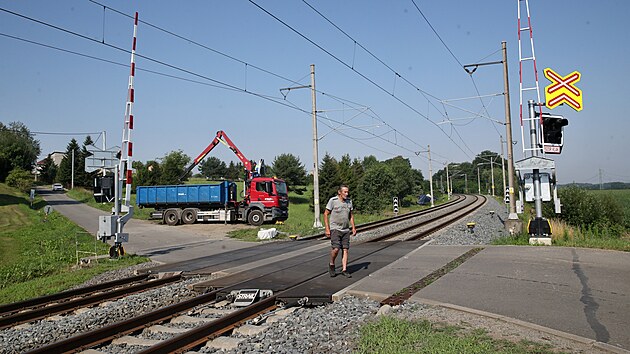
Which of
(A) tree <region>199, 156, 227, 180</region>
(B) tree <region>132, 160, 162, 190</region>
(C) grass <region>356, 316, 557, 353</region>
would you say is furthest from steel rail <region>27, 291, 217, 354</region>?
(A) tree <region>199, 156, 227, 180</region>

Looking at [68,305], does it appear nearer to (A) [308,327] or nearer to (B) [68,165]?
(A) [308,327]

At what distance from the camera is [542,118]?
13.1 metres

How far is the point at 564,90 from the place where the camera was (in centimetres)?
1283

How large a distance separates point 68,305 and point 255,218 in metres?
23.0

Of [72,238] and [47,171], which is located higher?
[47,171]

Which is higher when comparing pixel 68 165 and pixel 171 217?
pixel 68 165

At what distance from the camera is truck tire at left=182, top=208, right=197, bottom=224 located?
33.6 m

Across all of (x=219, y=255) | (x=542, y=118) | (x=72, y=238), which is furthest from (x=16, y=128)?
(x=542, y=118)

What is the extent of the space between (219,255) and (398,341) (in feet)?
36.1

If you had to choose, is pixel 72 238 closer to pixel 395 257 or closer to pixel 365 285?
pixel 395 257

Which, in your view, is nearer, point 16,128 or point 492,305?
point 492,305

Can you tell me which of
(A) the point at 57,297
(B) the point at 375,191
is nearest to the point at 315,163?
(A) the point at 57,297

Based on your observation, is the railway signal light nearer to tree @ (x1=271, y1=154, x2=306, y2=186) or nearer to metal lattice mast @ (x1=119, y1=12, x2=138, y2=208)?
metal lattice mast @ (x1=119, y1=12, x2=138, y2=208)

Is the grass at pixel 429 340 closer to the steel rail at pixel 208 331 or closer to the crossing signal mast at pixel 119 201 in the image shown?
the steel rail at pixel 208 331
